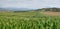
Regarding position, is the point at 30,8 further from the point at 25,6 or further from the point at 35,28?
the point at 35,28

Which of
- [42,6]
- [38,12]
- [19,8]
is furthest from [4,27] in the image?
[38,12]

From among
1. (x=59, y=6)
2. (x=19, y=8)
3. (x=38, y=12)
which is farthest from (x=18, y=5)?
(x=59, y=6)

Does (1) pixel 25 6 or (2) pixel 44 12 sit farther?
(2) pixel 44 12

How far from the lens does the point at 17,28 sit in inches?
29.9

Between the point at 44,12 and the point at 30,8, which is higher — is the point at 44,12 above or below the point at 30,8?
below

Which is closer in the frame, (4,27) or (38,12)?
(4,27)

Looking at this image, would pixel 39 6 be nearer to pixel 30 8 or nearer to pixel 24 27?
pixel 30 8

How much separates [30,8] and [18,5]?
14 cm

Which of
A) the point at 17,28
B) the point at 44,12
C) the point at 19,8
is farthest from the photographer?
the point at 44,12

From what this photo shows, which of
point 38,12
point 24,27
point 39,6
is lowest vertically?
point 38,12

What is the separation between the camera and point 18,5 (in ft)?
4.85

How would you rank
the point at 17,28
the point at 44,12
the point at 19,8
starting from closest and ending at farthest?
the point at 17,28 < the point at 19,8 < the point at 44,12

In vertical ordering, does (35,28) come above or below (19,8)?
above

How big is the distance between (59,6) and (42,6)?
0.64ft
